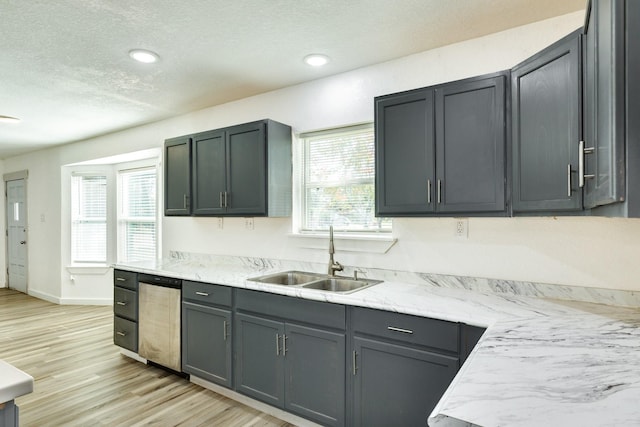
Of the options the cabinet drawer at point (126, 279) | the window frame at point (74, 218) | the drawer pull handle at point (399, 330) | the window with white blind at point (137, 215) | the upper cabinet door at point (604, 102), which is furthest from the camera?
the window frame at point (74, 218)

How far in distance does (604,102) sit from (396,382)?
5.13 ft

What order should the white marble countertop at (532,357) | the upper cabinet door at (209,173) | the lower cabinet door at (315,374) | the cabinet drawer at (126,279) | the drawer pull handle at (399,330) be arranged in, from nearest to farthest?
the white marble countertop at (532,357)
the drawer pull handle at (399,330)
the lower cabinet door at (315,374)
the upper cabinet door at (209,173)
the cabinet drawer at (126,279)

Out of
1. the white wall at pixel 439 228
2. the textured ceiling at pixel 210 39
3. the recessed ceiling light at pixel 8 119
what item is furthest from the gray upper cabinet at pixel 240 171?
the recessed ceiling light at pixel 8 119

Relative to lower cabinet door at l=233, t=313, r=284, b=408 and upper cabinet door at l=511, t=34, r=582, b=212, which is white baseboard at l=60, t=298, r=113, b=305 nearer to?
lower cabinet door at l=233, t=313, r=284, b=408

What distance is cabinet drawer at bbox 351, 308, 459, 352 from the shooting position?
1843 mm

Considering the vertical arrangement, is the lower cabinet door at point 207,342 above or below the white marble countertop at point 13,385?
below

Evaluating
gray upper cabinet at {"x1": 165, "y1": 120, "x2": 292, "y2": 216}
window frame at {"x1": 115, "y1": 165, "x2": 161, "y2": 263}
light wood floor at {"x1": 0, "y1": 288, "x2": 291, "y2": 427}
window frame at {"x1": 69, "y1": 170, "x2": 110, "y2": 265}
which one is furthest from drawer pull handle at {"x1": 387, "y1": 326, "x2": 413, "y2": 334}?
window frame at {"x1": 69, "y1": 170, "x2": 110, "y2": 265}

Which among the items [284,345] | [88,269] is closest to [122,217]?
[88,269]

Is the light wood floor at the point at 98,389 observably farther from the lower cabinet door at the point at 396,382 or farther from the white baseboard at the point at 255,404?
the lower cabinet door at the point at 396,382

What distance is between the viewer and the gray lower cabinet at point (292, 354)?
2.23 meters

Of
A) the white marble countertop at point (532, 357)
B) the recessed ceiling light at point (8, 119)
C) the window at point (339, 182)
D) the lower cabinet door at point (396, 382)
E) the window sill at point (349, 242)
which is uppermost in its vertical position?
the recessed ceiling light at point (8, 119)

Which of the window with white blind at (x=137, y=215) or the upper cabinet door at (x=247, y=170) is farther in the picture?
the window with white blind at (x=137, y=215)

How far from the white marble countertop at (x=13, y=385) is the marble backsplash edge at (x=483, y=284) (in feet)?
7.07

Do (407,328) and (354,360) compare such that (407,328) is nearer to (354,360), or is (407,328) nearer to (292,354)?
(354,360)
